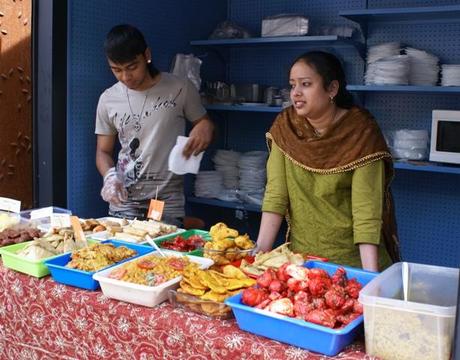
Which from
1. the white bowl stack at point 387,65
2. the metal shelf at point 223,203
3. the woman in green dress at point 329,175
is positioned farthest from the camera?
the metal shelf at point 223,203

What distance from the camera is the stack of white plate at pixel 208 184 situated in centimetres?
430

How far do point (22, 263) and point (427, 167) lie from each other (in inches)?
96.3

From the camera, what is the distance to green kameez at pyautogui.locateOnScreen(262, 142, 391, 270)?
2.05 m

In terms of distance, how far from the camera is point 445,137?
3.44m

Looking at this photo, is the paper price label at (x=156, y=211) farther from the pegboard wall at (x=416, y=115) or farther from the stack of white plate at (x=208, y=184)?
the pegboard wall at (x=416, y=115)

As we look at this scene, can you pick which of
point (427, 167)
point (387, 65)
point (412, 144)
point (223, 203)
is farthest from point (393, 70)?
point (223, 203)

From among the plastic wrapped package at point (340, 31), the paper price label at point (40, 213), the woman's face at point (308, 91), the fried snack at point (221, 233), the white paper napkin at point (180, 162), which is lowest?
the paper price label at point (40, 213)

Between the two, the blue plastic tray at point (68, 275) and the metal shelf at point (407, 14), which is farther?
the metal shelf at point (407, 14)

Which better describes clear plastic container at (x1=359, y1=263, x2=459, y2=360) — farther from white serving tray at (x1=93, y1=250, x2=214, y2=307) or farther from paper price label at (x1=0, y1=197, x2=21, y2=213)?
paper price label at (x1=0, y1=197, x2=21, y2=213)

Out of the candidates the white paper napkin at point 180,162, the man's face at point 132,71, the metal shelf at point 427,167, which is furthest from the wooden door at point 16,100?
the metal shelf at point 427,167

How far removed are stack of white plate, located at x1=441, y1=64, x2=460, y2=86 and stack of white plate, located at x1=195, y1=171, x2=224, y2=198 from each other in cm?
175

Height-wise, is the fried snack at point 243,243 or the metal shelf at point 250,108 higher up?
the metal shelf at point 250,108

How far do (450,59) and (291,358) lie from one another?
2.99 meters

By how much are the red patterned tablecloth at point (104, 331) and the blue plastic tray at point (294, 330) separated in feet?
0.06
